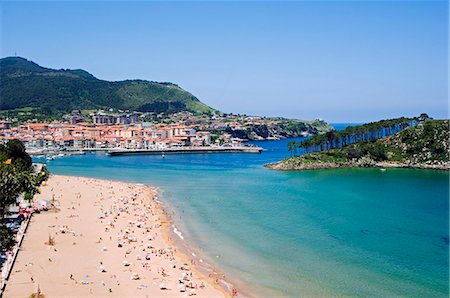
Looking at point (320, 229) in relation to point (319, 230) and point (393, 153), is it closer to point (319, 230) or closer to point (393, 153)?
point (319, 230)

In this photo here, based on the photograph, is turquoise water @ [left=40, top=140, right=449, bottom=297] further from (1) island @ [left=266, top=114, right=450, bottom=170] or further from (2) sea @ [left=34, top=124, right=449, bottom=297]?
(1) island @ [left=266, top=114, right=450, bottom=170]

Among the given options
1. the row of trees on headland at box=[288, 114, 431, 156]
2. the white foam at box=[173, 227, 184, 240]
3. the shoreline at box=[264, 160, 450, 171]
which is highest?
the row of trees on headland at box=[288, 114, 431, 156]

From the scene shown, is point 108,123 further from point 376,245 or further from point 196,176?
point 376,245

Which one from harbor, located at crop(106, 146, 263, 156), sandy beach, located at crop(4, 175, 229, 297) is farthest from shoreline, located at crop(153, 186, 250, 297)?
harbor, located at crop(106, 146, 263, 156)

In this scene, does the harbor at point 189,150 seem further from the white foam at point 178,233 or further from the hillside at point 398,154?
the white foam at point 178,233

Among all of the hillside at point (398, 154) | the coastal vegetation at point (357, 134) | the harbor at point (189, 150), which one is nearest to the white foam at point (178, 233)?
the hillside at point (398, 154)

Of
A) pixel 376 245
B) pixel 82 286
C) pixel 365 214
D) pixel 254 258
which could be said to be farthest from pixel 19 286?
pixel 365 214

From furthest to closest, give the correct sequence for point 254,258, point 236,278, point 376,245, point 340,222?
point 340,222 → point 376,245 → point 254,258 → point 236,278
